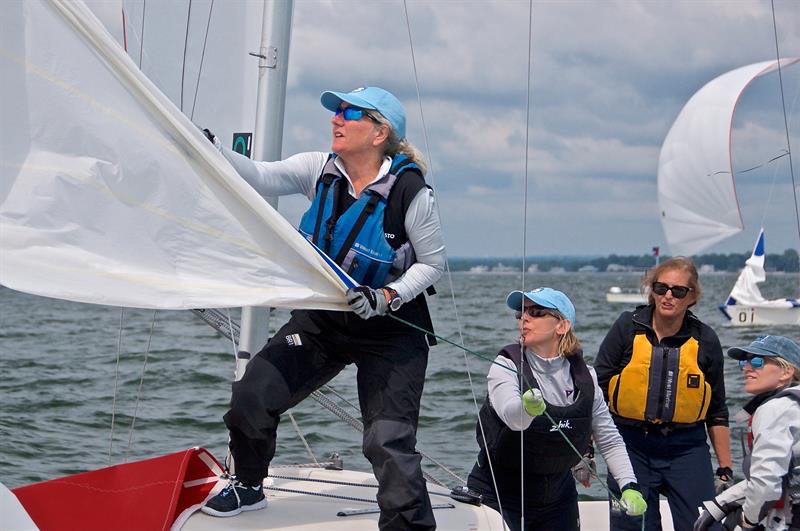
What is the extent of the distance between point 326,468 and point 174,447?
3604 millimetres

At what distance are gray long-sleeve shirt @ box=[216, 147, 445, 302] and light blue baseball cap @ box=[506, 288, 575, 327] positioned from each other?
36cm

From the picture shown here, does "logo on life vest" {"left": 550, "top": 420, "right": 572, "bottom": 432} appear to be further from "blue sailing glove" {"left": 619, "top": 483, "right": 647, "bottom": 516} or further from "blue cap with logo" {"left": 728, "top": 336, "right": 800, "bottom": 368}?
"blue cap with logo" {"left": 728, "top": 336, "right": 800, "bottom": 368}

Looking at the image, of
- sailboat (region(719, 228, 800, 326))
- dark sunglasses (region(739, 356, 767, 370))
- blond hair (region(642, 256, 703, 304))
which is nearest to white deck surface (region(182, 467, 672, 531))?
dark sunglasses (region(739, 356, 767, 370))

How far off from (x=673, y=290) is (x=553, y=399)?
75 centimetres

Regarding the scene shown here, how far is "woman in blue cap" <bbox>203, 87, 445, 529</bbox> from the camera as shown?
2.87 meters

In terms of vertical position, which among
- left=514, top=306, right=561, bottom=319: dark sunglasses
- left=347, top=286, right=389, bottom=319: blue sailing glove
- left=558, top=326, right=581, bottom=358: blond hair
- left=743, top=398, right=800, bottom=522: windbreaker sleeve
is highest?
left=514, top=306, right=561, bottom=319: dark sunglasses

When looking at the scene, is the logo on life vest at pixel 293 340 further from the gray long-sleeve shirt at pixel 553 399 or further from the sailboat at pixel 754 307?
the sailboat at pixel 754 307

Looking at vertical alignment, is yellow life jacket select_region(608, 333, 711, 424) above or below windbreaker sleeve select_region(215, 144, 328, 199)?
below

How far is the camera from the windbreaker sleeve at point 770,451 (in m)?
3.09

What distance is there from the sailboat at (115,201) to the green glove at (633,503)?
3.37 ft

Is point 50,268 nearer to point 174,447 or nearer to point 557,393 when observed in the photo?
point 557,393

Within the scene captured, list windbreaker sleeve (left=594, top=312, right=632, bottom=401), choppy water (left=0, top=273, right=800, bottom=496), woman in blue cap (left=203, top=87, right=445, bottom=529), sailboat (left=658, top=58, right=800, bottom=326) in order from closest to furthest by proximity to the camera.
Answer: woman in blue cap (left=203, top=87, right=445, bottom=529) → windbreaker sleeve (left=594, top=312, right=632, bottom=401) → choppy water (left=0, top=273, right=800, bottom=496) → sailboat (left=658, top=58, right=800, bottom=326)

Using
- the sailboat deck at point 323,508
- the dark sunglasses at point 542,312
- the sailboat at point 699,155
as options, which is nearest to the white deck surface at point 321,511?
the sailboat deck at point 323,508

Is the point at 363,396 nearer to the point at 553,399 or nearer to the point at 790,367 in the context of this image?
the point at 553,399
